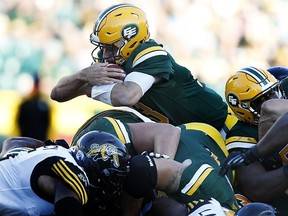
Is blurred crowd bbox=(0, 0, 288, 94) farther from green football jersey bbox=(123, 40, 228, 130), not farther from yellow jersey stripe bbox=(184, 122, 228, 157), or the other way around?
yellow jersey stripe bbox=(184, 122, 228, 157)

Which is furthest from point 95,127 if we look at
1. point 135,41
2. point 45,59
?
point 45,59

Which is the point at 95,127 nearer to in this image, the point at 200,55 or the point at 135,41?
the point at 135,41

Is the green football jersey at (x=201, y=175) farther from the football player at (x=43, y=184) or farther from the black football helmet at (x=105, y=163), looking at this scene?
the football player at (x=43, y=184)

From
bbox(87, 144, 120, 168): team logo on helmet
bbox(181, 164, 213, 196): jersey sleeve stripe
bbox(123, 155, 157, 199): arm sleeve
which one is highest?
bbox(87, 144, 120, 168): team logo on helmet

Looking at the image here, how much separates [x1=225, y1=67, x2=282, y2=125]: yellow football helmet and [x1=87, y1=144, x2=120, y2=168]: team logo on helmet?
1.21m

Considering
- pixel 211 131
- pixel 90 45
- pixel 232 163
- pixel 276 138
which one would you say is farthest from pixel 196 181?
pixel 90 45

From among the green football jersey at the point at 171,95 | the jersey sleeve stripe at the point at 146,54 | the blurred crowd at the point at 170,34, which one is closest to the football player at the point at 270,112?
the green football jersey at the point at 171,95

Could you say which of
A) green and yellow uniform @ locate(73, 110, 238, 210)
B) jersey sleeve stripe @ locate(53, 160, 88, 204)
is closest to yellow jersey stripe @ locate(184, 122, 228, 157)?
green and yellow uniform @ locate(73, 110, 238, 210)

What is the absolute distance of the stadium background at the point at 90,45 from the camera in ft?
29.6

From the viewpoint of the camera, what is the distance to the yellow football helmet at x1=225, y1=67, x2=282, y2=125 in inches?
191

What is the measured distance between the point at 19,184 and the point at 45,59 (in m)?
5.58

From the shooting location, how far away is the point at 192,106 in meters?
5.22

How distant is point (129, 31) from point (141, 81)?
1.26 feet

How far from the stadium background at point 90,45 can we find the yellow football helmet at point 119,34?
3.61m
